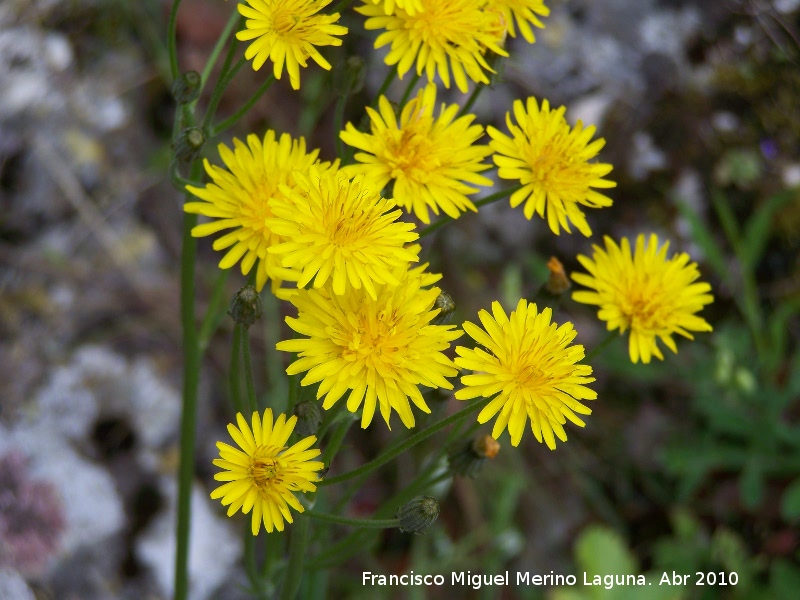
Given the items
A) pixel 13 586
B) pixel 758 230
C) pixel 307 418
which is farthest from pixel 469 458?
pixel 758 230

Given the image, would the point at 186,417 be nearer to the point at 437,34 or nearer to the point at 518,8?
the point at 437,34

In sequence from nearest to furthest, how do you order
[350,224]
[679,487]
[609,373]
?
1. [350,224]
2. [679,487]
3. [609,373]

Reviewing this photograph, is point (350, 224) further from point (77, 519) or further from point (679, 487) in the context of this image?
point (679, 487)

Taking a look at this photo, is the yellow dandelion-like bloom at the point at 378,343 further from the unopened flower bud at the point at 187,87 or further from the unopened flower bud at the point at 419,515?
the unopened flower bud at the point at 187,87

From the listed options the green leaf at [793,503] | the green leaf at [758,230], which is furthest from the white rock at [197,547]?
the green leaf at [758,230]

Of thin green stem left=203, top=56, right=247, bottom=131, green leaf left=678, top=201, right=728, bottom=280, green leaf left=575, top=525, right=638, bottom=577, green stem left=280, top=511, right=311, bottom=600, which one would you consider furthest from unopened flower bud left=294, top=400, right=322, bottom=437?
green leaf left=678, top=201, right=728, bottom=280

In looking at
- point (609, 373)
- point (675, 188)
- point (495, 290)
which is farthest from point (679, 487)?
point (675, 188)
